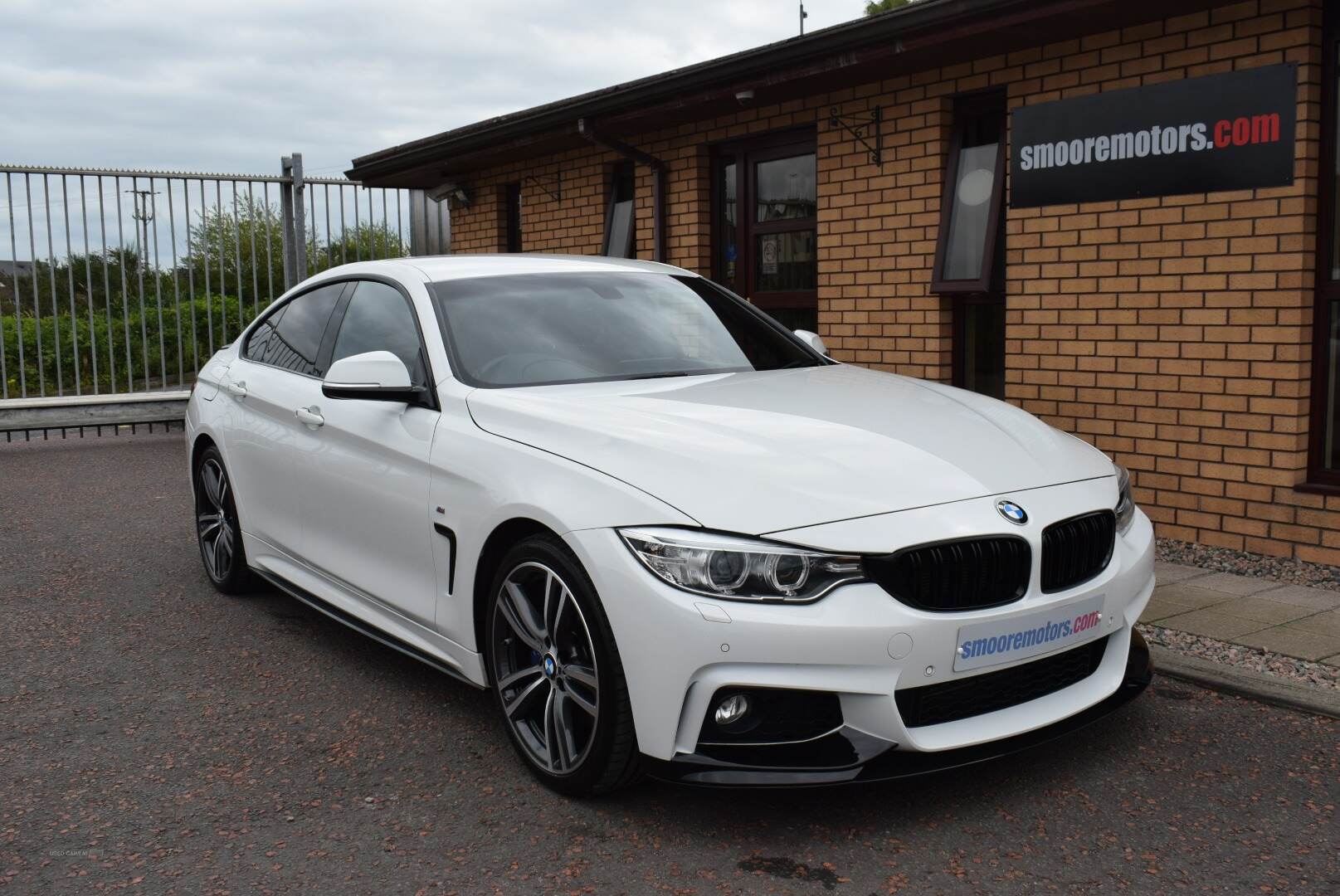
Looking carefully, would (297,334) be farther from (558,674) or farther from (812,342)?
(558,674)

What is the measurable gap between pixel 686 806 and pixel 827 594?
0.84 metres

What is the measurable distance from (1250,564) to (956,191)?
2.92m

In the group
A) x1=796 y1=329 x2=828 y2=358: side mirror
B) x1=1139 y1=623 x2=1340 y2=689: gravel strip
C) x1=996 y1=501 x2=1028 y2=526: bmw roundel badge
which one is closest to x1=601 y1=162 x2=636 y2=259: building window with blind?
x1=796 y1=329 x2=828 y2=358: side mirror

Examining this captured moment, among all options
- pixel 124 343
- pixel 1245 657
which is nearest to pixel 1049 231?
pixel 1245 657

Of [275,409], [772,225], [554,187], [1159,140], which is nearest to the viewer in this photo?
[275,409]

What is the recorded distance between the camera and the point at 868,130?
810 centimetres

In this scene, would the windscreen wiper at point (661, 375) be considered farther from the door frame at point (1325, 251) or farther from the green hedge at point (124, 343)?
the green hedge at point (124, 343)

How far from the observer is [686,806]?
347 centimetres

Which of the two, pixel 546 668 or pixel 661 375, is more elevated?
pixel 661 375

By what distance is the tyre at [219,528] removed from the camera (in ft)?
19.0

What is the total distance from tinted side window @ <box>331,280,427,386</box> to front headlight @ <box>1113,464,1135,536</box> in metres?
2.26

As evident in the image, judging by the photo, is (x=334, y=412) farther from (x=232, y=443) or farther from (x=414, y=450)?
(x=232, y=443)

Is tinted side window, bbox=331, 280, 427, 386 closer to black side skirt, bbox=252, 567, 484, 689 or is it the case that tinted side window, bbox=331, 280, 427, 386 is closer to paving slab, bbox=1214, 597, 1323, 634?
black side skirt, bbox=252, 567, 484, 689

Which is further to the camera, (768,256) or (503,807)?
(768,256)
